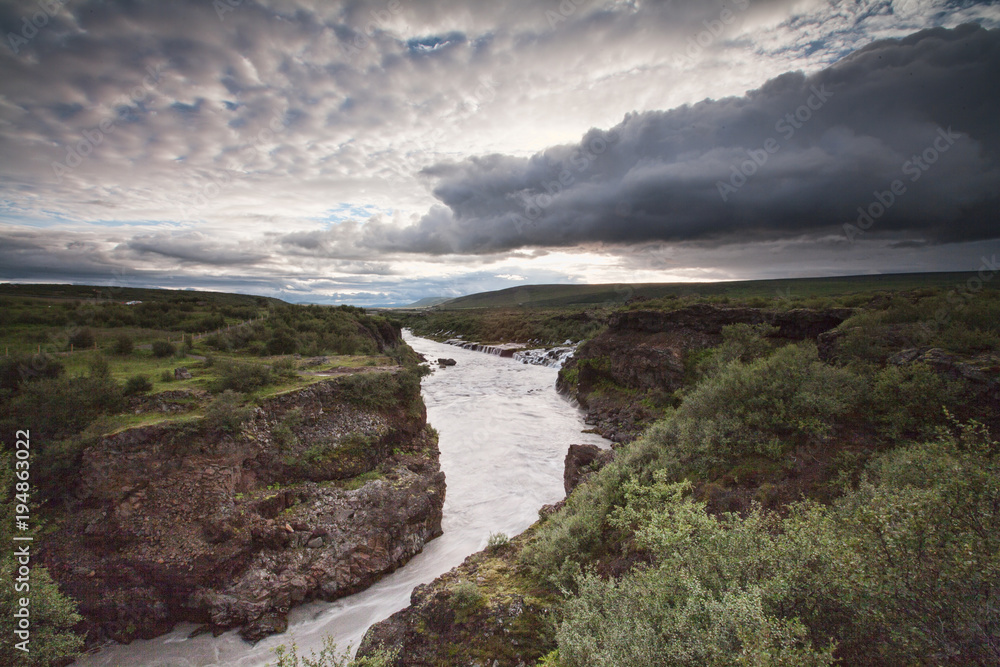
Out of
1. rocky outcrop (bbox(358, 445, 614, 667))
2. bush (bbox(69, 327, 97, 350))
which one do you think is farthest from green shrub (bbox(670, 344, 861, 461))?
bush (bbox(69, 327, 97, 350))

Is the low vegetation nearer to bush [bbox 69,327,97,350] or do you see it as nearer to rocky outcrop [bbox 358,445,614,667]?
rocky outcrop [bbox 358,445,614,667]

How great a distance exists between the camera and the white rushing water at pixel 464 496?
8.56 metres

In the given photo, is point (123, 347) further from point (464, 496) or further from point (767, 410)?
point (767, 410)

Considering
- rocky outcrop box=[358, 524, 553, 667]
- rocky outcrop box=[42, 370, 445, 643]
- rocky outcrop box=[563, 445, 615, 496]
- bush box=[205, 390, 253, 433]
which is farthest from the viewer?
rocky outcrop box=[563, 445, 615, 496]

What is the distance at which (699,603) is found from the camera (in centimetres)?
432

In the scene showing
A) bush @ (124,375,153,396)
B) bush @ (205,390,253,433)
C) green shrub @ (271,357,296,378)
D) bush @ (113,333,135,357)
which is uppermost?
bush @ (113,333,135,357)

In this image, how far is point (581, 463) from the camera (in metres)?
13.2

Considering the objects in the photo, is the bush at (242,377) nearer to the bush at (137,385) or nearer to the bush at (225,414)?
the bush at (225,414)

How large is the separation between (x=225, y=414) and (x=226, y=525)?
2.96 metres

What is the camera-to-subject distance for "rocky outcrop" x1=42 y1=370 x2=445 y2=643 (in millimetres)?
8750

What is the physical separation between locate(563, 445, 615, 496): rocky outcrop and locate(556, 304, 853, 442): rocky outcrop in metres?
8.22

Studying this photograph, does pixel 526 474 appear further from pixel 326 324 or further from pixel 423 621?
pixel 326 324

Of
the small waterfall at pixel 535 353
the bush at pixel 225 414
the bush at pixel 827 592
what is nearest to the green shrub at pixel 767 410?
the bush at pixel 827 592

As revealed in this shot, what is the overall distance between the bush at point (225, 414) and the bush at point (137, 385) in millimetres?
2175
